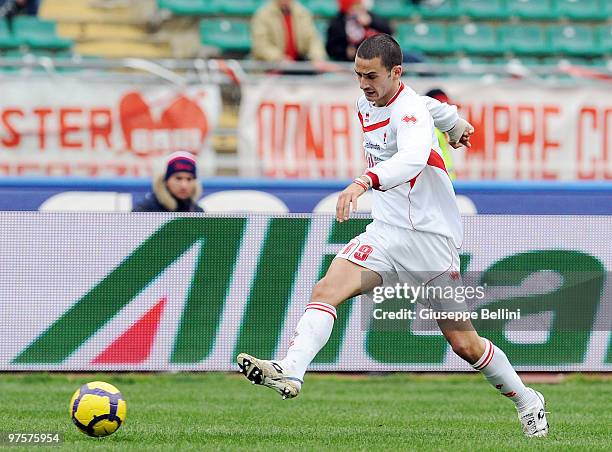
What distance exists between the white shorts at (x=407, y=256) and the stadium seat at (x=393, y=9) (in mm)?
11480

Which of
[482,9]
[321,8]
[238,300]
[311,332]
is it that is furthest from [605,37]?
[311,332]

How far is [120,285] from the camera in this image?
10.1 meters

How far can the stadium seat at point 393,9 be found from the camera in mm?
18203

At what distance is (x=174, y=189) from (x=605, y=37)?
384 inches

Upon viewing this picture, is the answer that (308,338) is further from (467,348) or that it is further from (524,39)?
(524,39)

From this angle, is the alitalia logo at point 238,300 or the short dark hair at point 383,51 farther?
the alitalia logo at point 238,300

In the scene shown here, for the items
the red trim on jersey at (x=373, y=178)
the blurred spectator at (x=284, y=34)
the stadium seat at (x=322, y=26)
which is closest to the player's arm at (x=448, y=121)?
the red trim on jersey at (x=373, y=178)

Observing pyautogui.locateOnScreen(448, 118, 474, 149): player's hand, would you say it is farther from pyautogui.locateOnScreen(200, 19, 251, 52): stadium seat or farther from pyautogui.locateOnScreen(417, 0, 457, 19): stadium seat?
pyautogui.locateOnScreen(417, 0, 457, 19): stadium seat

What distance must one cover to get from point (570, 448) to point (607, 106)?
807 cm

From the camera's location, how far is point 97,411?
22.2ft

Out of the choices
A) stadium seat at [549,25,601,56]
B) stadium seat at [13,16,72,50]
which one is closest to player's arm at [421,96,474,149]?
stadium seat at [13,16,72,50]

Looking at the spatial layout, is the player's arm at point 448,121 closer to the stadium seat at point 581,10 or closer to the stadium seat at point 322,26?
the stadium seat at point 322,26

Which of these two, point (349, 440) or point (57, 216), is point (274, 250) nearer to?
point (57, 216)

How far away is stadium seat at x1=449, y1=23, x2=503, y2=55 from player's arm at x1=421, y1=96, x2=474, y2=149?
35.4 ft
